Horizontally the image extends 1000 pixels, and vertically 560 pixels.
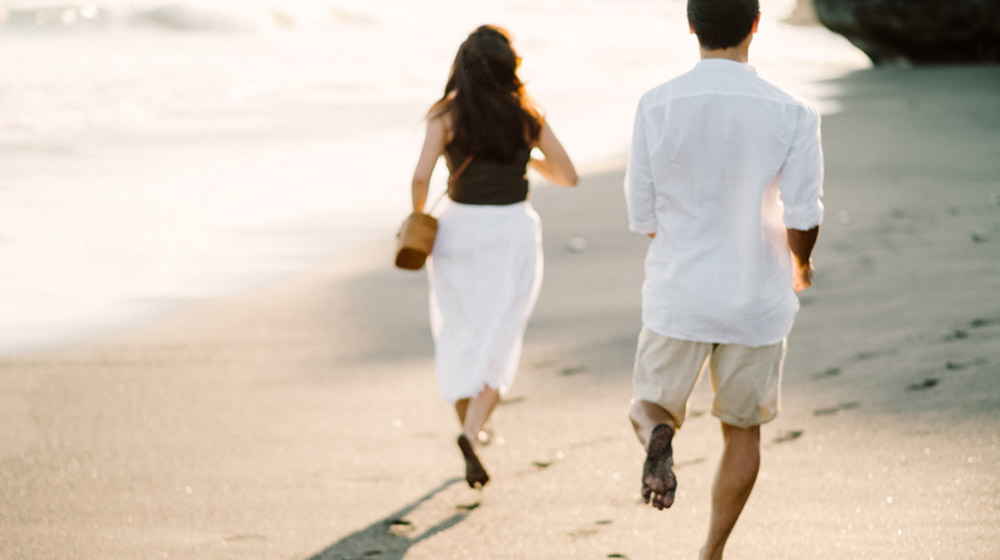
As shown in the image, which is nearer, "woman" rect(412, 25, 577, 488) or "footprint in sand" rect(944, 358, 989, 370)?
"woman" rect(412, 25, 577, 488)

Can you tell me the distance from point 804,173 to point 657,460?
2.77 feet

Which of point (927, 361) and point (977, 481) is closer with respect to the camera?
point (977, 481)

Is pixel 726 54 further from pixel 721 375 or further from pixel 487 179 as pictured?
pixel 487 179

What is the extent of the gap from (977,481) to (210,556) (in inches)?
104

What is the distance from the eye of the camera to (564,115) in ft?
56.0

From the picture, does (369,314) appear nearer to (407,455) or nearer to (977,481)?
(407,455)

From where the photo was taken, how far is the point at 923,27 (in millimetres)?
19906

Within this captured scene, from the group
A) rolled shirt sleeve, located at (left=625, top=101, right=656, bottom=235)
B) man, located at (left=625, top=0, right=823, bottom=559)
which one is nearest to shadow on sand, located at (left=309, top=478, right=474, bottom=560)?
man, located at (left=625, top=0, right=823, bottom=559)

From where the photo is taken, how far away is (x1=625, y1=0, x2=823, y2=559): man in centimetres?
286

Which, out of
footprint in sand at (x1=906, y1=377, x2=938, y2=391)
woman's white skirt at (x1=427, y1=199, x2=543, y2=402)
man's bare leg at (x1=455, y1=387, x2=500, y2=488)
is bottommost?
footprint in sand at (x1=906, y1=377, x2=938, y2=391)

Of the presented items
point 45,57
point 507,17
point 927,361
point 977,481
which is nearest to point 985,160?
point 927,361

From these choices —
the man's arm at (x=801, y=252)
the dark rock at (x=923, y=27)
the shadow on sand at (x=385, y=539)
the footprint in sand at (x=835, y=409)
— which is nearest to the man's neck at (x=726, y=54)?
the man's arm at (x=801, y=252)

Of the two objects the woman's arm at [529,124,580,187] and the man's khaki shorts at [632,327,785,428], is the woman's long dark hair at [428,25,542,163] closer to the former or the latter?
the woman's arm at [529,124,580,187]

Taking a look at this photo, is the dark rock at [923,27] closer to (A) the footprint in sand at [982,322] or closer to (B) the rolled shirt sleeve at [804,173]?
(A) the footprint in sand at [982,322]
